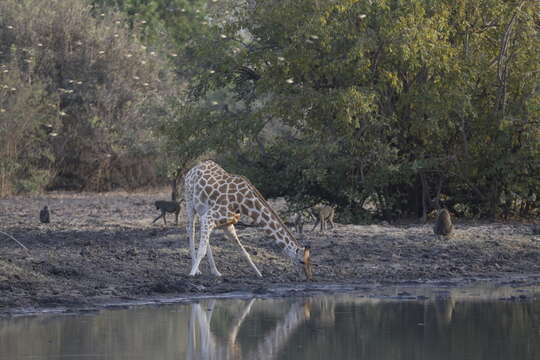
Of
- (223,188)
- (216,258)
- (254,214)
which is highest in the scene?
(223,188)

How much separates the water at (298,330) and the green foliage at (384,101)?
23.8 feet

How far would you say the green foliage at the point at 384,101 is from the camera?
1858cm

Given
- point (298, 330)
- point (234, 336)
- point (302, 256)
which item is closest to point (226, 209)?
point (302, 256)

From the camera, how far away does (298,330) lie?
973 centimetres

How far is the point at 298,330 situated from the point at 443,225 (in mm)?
7282

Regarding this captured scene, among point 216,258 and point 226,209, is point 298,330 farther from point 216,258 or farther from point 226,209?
point 216,258

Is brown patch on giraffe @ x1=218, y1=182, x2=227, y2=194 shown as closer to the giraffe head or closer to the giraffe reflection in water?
the giraffe head

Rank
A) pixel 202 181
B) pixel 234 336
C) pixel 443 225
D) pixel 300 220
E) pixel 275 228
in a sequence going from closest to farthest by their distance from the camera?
pixel 234 336 < pixel 275 228 < pixel 202 181 < pixel 443 225 < pixel 300 220

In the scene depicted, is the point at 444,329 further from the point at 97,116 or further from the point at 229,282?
the point at 97,116

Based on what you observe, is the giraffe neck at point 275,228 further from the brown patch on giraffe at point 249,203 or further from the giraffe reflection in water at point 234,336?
the giraffe reflection in water at point 234,336

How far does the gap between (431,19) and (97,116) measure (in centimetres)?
1456

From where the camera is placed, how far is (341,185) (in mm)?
19484

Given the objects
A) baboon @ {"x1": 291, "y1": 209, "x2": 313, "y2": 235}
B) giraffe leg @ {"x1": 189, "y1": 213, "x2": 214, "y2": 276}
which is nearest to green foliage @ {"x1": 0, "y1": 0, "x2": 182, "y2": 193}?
baboon @ {"x1": 291, "y1": 209, "x2": 313, "y2": 235}

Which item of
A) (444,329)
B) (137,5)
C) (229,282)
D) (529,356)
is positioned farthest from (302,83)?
(137,5)
